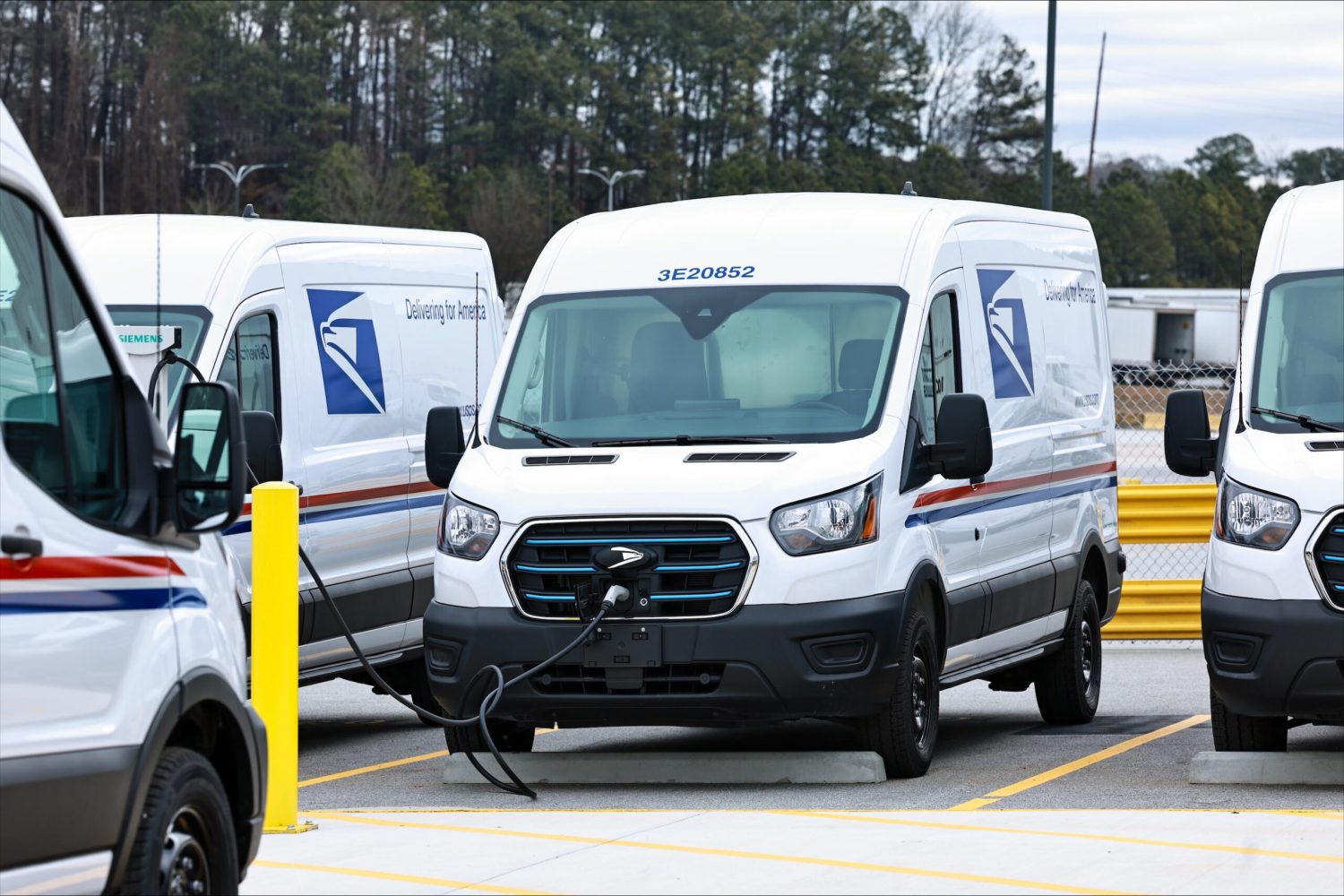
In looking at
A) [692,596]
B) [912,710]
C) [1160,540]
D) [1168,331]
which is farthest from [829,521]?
[1168,331]

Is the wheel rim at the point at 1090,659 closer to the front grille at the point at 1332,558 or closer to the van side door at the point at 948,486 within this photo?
the van side door at the point at 948,486

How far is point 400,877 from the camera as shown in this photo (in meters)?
7.02

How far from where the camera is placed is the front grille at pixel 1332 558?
880cm

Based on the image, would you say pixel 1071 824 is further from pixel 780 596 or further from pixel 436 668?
pixel 436 668

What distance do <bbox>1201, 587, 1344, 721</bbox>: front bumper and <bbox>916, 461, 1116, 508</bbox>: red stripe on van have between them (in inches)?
57.6

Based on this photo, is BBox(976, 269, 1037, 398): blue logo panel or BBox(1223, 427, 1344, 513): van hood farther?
BBox(976, 269, 1037, 398): blue logo panel

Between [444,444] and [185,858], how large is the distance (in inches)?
192

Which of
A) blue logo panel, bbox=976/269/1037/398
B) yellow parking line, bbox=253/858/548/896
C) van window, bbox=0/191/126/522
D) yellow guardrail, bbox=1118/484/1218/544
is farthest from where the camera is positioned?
yellow guardrail, bbox=1118/484/1218/544

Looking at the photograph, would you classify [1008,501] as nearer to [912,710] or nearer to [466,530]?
[912,710]

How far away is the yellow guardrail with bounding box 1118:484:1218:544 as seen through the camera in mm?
16062

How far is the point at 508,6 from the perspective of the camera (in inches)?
4958

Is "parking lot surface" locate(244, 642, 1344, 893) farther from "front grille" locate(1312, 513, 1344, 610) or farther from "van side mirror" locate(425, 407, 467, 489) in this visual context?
"van side mirror" locate(425, 407, 467, 489)

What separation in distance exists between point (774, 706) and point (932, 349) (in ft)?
6.67

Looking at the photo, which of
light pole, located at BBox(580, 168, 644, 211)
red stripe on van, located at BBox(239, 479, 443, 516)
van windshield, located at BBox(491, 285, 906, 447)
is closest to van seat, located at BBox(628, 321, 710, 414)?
van windshield, located at BBox(491, 285, 906, 447)
